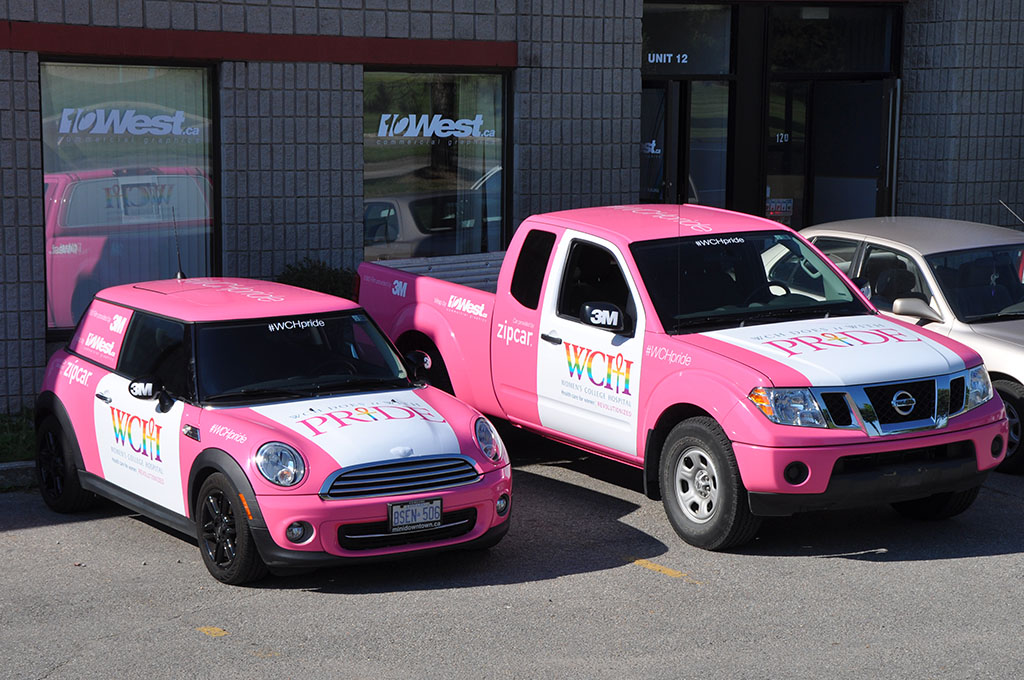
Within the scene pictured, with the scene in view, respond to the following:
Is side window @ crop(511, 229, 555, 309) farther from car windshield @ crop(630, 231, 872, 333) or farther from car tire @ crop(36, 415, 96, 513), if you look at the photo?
car tire @ crop(36, 415, 96, 513)

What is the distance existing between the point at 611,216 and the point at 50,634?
476cm

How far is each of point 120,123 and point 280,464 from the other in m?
6.12

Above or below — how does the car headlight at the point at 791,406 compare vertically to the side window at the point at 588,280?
below

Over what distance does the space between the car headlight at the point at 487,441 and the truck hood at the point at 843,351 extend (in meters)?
1.48

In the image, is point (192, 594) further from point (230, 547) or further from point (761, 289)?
point (761, 289)

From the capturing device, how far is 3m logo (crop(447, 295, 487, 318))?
32.0ft

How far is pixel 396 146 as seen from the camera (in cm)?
1364

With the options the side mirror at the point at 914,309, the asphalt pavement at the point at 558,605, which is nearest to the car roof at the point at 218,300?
the asphalt pavement at the point at 558,605

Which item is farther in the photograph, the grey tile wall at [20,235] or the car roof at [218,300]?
the grey tile wall at [20,235]

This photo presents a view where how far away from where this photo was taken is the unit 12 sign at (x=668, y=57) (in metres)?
15.5

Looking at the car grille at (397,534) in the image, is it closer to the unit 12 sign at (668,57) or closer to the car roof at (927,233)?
the car roof at (927,233)

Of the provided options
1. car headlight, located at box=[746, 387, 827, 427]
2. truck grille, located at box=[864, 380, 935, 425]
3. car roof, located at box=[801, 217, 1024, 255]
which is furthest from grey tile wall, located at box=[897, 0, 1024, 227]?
car headlight, located at box=[746, 387, 827, 427]

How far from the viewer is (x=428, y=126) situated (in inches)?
545

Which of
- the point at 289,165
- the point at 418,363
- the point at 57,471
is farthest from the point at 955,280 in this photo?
the point at 57,471
